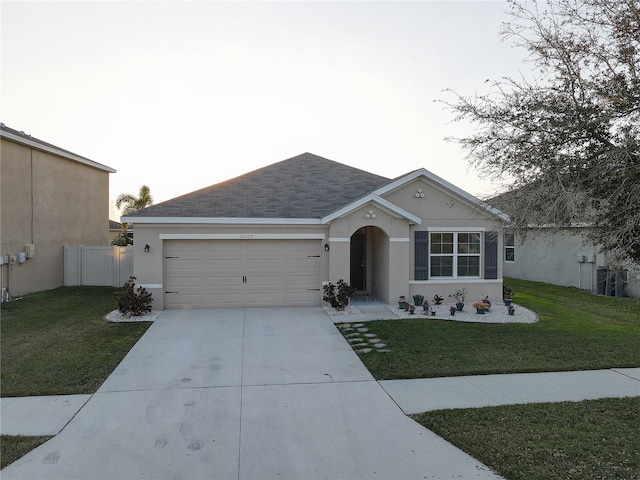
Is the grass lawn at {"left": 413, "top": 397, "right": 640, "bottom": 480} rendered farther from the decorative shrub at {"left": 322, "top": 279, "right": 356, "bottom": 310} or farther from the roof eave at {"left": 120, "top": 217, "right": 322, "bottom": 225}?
the roof eave at {"left": 120, "top": 217, "right": 322, "bottom": 225}

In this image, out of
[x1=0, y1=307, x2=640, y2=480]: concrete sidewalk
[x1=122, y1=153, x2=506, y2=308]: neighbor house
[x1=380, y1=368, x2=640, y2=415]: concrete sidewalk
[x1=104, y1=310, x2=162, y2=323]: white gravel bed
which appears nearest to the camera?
[x1=0, y1=307, x2=640, y2=480]: concrete sidewalk

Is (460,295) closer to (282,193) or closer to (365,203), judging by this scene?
(365,203)

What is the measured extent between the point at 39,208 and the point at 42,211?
22 cm

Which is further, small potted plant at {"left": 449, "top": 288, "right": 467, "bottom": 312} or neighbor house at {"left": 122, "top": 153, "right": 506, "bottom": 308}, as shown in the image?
small potted plant at {"left": 449, "top": 288, "right": 467, "bottom": 312}

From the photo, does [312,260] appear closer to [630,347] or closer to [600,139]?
[630,347]

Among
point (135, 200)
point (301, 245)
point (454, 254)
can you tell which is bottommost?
point (454, 254)

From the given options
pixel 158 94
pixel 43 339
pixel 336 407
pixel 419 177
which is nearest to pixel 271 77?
pixel 158 94

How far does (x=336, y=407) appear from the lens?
5551 mm

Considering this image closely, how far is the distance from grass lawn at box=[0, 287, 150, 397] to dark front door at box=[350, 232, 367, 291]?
8.05 meters

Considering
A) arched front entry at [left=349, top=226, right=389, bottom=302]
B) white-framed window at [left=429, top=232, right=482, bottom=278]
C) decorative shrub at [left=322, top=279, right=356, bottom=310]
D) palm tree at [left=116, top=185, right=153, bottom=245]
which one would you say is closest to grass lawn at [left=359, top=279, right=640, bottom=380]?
decorative shrub at [left=322, top=279, right=356, bottom=310]

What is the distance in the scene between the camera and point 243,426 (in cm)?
495

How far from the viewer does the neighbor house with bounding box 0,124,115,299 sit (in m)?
14.1

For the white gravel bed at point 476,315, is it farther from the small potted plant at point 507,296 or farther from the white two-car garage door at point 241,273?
the white two-car garage door at point 241,273

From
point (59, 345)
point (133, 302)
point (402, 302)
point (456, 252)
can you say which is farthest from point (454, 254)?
point (59, 345)
